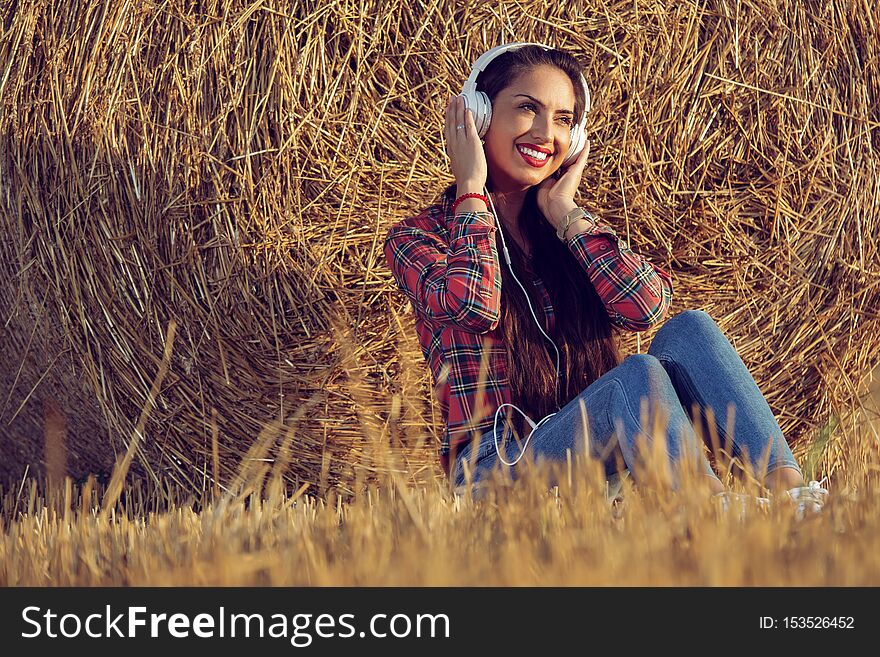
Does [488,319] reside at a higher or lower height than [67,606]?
higher

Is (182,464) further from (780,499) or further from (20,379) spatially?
(780,499)

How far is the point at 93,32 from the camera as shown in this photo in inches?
98.4

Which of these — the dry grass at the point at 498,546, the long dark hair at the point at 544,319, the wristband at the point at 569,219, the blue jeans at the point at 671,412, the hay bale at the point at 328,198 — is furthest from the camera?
the hay bale at the point at 328,198

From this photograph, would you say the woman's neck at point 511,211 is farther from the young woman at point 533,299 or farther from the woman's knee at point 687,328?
the woman's knee at point 687,328

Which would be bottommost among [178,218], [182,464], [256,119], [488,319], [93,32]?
[182,464]

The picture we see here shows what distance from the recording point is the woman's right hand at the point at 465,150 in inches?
86.9

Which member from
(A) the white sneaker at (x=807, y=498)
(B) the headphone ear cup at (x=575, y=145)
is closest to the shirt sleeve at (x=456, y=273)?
(B) the headphone ear cup at (x=575, y=145)

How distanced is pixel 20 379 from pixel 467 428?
122cm

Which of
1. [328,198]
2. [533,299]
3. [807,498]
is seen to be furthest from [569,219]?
[807,498]

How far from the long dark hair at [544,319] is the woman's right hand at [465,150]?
3.9 inches

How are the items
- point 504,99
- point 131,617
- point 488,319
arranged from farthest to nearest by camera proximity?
point 504,99
point 488,319
point 131,617

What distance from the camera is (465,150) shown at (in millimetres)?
2217

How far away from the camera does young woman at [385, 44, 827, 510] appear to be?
6.64 ft

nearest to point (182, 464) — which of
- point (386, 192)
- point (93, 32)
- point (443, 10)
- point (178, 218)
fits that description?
point (178, 218)
